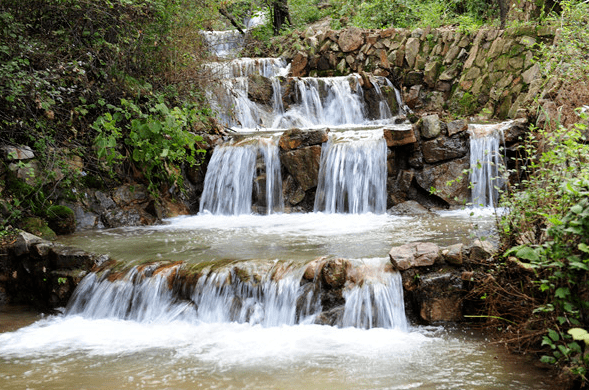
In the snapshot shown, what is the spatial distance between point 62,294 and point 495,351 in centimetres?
515

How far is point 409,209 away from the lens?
9.74m

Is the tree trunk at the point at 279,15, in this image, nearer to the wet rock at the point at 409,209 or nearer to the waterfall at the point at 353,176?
the waterfall at the point at 353,176

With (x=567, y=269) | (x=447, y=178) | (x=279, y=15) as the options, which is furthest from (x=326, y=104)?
(x=567, y=269)

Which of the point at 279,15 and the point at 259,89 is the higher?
the point at 279,15

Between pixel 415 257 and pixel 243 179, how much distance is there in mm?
5556

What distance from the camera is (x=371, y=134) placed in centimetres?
1038

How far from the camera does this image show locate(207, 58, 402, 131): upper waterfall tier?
13352 millimetres

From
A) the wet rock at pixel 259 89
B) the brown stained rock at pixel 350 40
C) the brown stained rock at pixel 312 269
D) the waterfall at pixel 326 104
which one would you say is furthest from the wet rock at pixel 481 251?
the brown stained rock at pixel 350 40

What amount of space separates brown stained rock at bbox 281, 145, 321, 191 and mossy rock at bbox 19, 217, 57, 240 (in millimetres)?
4578

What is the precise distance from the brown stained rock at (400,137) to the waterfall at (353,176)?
15cm

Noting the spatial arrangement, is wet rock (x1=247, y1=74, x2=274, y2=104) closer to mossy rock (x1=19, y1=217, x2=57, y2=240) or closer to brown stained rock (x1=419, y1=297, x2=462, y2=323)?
mossy rock (x1=19, y1=217, x2=57, y2=240)

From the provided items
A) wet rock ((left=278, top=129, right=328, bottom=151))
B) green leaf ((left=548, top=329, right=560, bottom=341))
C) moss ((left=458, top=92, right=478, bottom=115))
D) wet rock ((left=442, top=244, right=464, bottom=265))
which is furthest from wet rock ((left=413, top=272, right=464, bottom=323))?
moss ((left=458, top=92, right=478, bottom=115))

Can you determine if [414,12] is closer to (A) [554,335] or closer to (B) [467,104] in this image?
(B) [467,104]

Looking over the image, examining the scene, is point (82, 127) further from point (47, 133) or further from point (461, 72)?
point (461, 72)
